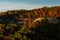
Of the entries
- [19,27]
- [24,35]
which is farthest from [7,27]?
[24,35]

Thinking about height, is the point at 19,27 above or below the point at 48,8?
below

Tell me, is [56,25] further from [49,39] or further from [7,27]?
[7,27]

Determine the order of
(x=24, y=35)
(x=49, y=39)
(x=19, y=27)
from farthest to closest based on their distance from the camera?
1. (x=19, y=27)
2. (x=24, y=35)
3. (x=49, y=39)

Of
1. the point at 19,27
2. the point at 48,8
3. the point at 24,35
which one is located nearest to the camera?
the point at 24,35

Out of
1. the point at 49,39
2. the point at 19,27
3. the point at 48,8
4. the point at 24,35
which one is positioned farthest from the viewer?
the point at 48,8

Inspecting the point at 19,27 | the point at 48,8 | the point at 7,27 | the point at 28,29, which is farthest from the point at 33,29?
the point at 48,8

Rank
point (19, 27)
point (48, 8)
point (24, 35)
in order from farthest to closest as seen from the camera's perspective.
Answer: point (48, 8) < point (19, 27) < point (24, 35)

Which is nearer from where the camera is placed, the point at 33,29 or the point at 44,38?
the point at 44,38

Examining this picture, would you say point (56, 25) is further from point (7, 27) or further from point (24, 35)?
point (7, 27)

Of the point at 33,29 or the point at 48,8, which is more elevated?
the point at 48,8
